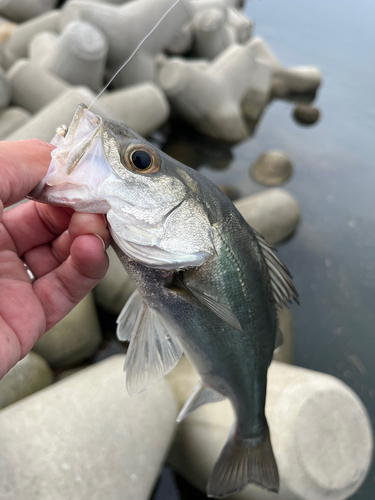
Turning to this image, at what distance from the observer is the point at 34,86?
2473mm

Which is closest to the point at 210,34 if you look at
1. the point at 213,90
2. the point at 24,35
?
the point at 213,90

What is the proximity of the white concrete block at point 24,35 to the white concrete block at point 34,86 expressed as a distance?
3.15ft

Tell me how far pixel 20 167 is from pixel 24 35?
3374mm

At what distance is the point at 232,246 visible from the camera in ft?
2.41

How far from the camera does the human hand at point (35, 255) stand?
27.0 inches

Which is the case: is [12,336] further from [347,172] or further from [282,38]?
[282,38]

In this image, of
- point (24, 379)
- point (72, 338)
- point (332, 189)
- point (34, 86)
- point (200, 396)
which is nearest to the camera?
point (200, 396)

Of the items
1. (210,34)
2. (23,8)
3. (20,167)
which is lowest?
(23,8)

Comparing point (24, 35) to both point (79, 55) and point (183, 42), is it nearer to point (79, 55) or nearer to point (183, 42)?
point (79, 55)

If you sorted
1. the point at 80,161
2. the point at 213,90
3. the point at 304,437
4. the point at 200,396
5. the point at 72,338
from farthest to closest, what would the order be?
the point at 213,90
the point at 72,338
the point at 304,437
the point at 200,396
the point at 80,161

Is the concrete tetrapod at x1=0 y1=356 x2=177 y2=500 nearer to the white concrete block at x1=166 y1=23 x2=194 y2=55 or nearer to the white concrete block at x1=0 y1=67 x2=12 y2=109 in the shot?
the white concrete block at x1=0 y1=67 x2=12 y2=109

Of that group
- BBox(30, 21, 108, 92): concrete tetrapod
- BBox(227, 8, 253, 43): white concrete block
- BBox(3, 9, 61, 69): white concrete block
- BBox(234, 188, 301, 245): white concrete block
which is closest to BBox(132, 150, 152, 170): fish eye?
BBox(234, 188, 301, 245): white concrete block

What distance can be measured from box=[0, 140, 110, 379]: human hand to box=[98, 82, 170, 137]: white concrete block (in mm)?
1805

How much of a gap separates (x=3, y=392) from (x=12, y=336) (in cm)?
71
